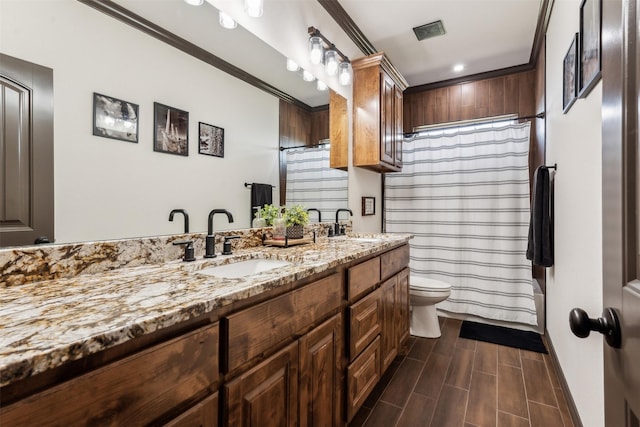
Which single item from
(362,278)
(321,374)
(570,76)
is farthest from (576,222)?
(321,374)

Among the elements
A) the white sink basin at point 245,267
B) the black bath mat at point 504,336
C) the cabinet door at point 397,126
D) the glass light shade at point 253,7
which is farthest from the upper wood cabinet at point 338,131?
the black bath mat at point 504,336

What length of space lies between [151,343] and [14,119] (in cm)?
77

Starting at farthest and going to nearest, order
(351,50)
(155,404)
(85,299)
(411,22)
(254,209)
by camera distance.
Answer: (351,50) → (411,22) → (254,209) → (85,299) → (155,404)

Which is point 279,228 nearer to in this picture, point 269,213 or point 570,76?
point 269,213

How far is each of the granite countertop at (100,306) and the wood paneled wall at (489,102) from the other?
2771 millimetres

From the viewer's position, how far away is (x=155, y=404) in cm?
61

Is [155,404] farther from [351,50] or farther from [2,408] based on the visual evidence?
[351,50]

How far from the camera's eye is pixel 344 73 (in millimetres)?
2387

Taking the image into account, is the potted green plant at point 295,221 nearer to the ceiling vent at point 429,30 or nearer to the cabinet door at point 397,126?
the cabinet door at point 397,126

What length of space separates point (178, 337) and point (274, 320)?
12.9 inches

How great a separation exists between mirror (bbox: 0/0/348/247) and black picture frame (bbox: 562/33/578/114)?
63.3 inches

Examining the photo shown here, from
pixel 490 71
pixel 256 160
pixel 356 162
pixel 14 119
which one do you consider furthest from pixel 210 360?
pixel 490 71

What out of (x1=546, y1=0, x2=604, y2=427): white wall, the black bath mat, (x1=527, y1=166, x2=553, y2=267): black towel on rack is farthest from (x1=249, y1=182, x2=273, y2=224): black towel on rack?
the black bath mat

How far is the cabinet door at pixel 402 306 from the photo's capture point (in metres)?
2.07
